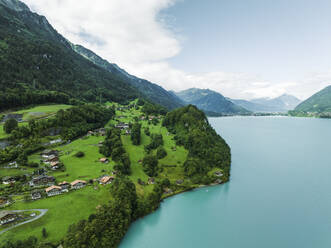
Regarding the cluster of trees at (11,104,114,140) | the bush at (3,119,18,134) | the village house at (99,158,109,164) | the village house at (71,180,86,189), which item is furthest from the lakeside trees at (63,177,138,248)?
the bush at (3,119,18,134)

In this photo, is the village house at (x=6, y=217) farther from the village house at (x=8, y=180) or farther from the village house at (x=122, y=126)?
the village house at (x=122, y=126)

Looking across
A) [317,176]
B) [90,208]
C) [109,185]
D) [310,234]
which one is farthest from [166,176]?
[317,176]

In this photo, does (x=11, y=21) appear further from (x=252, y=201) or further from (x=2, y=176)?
(x=252, y=201)

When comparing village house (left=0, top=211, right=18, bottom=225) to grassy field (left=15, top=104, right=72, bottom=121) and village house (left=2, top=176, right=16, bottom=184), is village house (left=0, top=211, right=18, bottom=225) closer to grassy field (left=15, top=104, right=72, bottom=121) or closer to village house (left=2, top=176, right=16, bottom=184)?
village house (left=2, top=176, right=16, bottom=184)

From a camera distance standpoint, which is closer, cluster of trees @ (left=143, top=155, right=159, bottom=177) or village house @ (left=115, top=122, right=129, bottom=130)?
cluster of trees @ (left=143, top=155, right=159, bottom=177)

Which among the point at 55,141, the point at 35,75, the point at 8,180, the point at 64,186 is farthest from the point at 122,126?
the point at 35,75

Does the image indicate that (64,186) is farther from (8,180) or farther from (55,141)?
(55,141)

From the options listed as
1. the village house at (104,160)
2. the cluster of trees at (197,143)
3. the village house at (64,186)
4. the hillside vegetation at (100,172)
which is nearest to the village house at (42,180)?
the hillside vegetation at (100,172)

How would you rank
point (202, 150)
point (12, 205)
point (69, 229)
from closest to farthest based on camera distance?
point (69, 229), point (12, 205), point (202, 150)
